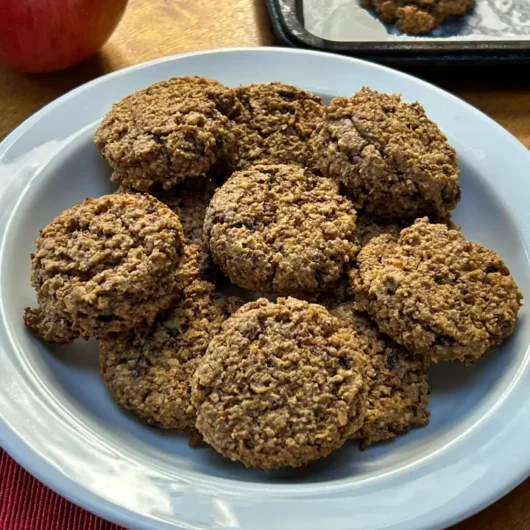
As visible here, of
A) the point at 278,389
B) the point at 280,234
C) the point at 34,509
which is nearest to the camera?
the point at 278,389

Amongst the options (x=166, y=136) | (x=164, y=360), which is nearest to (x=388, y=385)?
(x=164, y=360)

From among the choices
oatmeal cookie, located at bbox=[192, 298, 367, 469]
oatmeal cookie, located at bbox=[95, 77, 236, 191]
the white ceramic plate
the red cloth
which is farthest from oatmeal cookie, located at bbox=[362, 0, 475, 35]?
the red cloth

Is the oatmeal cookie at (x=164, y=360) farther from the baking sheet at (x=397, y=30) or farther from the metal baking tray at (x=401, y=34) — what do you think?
the baking sheet at (x=397, y=30)

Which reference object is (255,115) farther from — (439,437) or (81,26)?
(439,437)

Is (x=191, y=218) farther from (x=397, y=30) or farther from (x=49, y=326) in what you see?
(x=397, y=30)

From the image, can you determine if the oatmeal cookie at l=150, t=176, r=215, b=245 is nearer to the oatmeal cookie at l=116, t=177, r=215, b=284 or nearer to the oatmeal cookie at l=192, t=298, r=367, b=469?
the oatmeal cookie at l=116, t=177, r=215, b=284

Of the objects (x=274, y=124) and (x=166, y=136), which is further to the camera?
(x=274, y=124)
